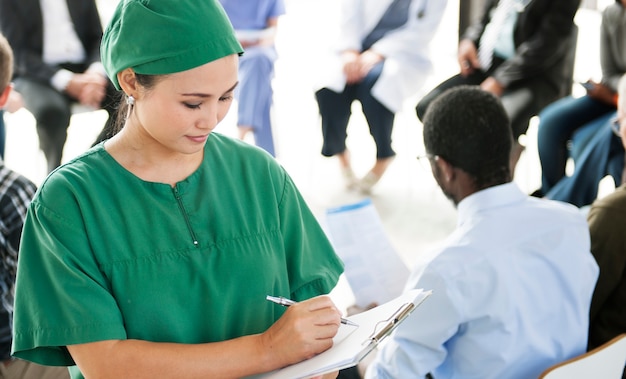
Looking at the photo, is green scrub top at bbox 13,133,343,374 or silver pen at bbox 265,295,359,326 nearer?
green scrub top at bbox 13,133,343,374

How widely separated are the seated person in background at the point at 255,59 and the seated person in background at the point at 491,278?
246cm

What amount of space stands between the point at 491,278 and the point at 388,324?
0.55 m

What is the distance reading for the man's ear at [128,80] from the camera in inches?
52.2

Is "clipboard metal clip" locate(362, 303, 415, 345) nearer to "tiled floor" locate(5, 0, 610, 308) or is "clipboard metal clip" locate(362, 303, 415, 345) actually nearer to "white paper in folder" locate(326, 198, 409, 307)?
"white paper in folder" locate(326, 198, 409, 307)

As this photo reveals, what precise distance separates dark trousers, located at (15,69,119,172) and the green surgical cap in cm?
291

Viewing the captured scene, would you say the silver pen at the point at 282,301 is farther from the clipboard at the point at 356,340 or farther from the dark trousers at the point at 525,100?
the dark trousers at the point at 525,100

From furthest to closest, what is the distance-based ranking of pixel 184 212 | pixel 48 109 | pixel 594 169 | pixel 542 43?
pixel 48 109 → pixel 542 43 → pixel 594 169 → pixel 184 212

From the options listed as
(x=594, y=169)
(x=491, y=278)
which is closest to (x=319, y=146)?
(x=594, y=169)

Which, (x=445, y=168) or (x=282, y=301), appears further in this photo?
(x=445, y=168)

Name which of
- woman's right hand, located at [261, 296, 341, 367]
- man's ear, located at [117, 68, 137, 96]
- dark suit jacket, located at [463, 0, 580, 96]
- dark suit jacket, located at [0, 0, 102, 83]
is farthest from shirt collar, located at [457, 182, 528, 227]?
dark suit jacket, located at [0, 0, 102, 83]

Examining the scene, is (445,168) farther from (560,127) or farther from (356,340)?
(560,127)

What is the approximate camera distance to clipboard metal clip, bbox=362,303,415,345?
1.29 meters

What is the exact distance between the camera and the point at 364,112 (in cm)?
452

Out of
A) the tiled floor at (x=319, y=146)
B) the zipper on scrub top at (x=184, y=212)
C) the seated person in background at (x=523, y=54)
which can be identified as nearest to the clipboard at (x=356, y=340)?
the zipper on scrub top at (x=184, y=212)
